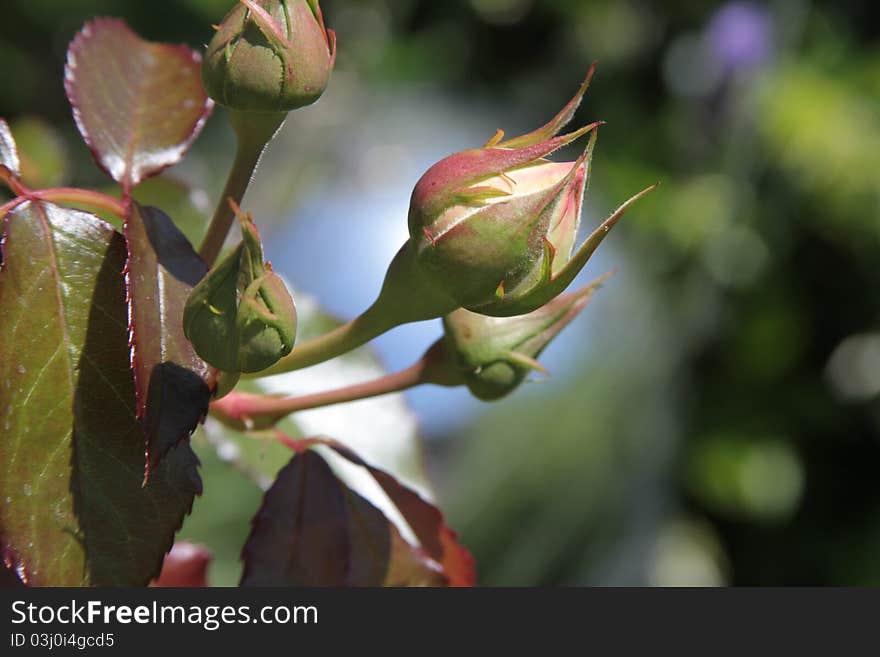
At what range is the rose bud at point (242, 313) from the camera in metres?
0.35

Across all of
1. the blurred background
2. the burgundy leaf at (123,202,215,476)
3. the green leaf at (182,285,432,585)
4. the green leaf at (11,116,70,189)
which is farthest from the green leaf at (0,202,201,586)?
the blurred background

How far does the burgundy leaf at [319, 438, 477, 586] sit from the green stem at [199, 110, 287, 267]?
0.11 meters

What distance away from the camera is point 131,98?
1.64 feet

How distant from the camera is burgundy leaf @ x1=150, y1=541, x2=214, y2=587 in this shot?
57 centimetres

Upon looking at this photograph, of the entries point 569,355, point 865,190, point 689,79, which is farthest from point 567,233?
point 689,79

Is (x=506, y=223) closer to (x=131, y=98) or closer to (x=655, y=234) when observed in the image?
(x=131, y=98)

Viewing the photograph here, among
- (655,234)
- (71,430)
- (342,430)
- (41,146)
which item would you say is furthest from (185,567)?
(655,234)

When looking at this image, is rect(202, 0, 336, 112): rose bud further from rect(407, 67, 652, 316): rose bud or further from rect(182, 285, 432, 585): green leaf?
rect(182, 285, 432, 585): green leaf

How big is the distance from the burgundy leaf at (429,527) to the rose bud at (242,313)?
0.39 ft

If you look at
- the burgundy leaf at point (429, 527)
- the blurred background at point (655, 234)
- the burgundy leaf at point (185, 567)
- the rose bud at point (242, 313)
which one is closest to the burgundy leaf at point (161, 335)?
the rose bud at point (242, 313)

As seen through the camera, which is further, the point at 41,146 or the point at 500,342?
the point at 41,146

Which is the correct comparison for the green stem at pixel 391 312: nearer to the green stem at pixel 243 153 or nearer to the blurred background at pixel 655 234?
the green stem at pixel 243 153

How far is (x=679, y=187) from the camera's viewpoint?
2340mm

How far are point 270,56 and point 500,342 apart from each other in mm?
141
